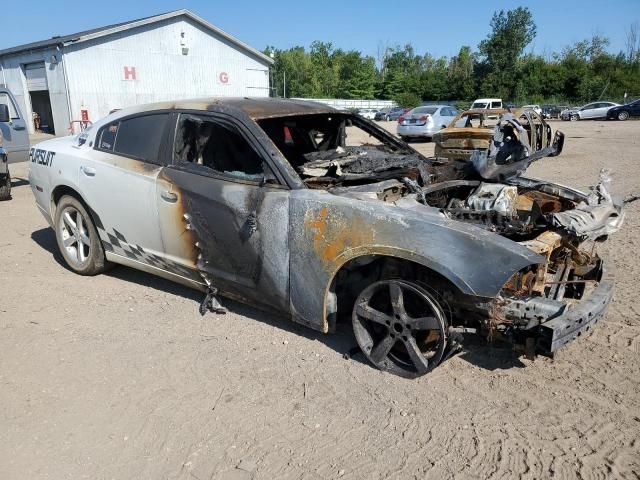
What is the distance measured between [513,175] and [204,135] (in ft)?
8.28

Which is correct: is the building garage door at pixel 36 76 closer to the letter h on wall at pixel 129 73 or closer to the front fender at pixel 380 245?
the letter h on wall at pixel 129 73

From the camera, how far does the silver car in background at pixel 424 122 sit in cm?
2044

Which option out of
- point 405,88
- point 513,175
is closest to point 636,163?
point 513,175

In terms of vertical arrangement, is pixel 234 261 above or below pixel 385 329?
above

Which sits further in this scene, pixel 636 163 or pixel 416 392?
pixel 636 163

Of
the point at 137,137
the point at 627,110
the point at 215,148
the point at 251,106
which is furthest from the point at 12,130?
the point at 627,110

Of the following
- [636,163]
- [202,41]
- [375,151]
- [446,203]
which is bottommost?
[636,163]

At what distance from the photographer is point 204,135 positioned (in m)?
4.07

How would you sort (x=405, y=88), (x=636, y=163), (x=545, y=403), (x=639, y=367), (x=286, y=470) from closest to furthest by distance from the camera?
1. (x=286, y=470)
2. (x=545, y=403)
3. (x=639, y=367)
4. (x=636, y=163)
5. (x=405, y=88)

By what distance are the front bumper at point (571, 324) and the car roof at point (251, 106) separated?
2404 millimetres

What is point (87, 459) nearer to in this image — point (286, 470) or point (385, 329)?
point (286, 470)

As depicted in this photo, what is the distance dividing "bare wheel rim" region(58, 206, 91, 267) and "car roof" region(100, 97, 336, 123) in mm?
1023

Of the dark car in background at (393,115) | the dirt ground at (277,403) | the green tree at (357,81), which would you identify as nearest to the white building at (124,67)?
the dark car in background at (393,115)

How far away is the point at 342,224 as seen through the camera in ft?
10.7
